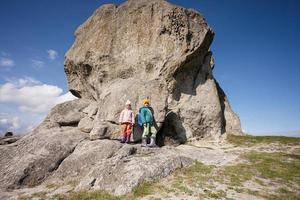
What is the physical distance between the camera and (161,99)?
25406 millimetres

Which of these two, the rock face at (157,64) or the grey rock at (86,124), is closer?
the grey rock at (86,124)

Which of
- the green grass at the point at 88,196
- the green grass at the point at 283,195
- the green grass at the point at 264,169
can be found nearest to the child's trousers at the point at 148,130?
the green grass at the point at 264,169

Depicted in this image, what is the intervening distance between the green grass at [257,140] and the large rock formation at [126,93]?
1801mm

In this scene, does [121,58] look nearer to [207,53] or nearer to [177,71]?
[177,71]

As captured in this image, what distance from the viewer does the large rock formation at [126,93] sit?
19844mm

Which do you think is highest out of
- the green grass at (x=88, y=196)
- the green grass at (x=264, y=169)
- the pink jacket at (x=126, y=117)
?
the pink jacket at (x=126, y=117)

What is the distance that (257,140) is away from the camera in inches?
1127

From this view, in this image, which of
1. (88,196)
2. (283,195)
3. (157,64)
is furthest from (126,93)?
(283,195)

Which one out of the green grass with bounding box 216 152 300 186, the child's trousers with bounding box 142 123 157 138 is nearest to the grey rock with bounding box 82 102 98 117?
the child's trousers with bounding box 142 123 157 138

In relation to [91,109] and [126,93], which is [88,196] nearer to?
[126,93]

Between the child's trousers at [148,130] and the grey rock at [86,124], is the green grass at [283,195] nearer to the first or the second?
the child's trousers at [148,130]

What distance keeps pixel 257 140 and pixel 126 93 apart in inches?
589

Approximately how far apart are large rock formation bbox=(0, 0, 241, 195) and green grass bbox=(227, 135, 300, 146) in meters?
1.80

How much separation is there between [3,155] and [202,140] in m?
18.6
